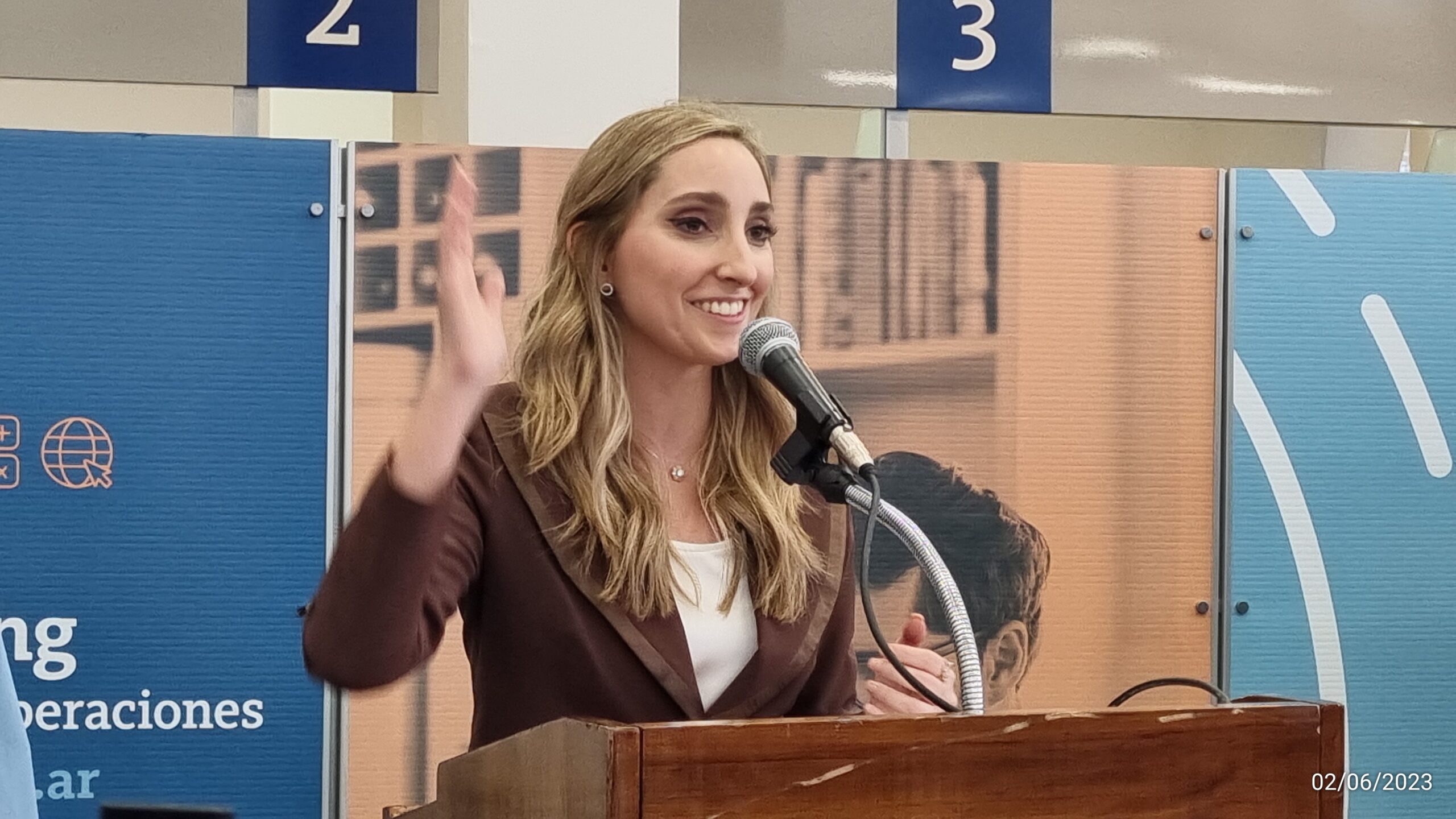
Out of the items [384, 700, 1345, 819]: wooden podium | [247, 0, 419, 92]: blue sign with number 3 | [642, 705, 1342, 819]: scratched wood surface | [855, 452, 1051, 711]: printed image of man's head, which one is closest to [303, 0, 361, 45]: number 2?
[247, 0, 419, 92]: blue sign with number 3

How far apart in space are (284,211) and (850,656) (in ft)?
5.03

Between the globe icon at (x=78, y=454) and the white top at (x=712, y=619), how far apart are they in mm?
1475

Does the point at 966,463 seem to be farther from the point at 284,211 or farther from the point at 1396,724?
the point at 284,211

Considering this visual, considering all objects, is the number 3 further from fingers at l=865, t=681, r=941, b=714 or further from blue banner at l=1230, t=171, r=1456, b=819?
fingers at l=865, t=681, r=941, b=714

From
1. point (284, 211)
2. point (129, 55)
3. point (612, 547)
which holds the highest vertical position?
point (129, 55)

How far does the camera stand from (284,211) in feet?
9.19

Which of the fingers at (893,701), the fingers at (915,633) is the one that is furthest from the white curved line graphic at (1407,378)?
the fingers at (893,701)

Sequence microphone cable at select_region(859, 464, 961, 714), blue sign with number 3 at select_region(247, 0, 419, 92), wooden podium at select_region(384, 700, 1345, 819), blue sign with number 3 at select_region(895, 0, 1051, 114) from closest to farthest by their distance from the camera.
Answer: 1. wooden podium at select_region(384, 700, 1345, 819)
2. microphone cable at select_region(859, 464, 961, 714)
3. blue sign with number 3 at select_region(247, 0, 419, 92)
4. blue sign with number 3 at select_region(895, 0, 1051, 114)

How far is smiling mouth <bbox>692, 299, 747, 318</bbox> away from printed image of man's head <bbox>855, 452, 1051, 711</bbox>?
1379 mm

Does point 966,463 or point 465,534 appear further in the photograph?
point 966,463

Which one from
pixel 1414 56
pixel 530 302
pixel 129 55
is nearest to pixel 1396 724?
pixel 1414 56

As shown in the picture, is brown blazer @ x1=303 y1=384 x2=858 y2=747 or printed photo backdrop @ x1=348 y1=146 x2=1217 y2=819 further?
printed photo backdrop @ x1=348 y1=146 x2=1217 y2=819

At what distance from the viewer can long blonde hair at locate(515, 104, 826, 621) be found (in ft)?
5.14

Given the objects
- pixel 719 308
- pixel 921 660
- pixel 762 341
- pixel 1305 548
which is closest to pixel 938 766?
pixel 921 660
